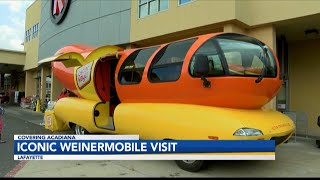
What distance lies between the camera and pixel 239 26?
11.8 metres

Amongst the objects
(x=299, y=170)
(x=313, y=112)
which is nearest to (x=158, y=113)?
(x=299, y=170)

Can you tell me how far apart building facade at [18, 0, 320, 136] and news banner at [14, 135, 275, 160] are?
3.26m

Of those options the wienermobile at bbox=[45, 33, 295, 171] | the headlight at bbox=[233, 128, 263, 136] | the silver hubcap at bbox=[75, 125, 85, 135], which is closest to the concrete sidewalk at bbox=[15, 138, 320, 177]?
the wienermobile at bbox=[45, 33, 295, 171]

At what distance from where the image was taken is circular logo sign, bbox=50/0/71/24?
73.4ft

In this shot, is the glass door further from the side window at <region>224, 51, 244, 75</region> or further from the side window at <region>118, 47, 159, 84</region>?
the side window at <region>224, 51, 244, 75</region>

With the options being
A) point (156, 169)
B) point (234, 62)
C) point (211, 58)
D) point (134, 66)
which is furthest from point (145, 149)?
Answer: point (134, 66)

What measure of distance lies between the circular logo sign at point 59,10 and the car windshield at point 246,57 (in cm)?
1773

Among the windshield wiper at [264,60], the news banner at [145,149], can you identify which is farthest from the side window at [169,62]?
the news banner at [145,149]

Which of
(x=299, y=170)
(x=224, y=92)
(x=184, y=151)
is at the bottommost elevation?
(x=299, y=170)

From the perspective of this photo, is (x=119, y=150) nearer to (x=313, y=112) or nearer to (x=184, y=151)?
(x=184, y=151)

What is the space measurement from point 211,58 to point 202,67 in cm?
31

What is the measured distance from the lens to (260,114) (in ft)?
20.7

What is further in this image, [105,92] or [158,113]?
[105,92]

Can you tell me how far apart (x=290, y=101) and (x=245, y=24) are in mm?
4169
